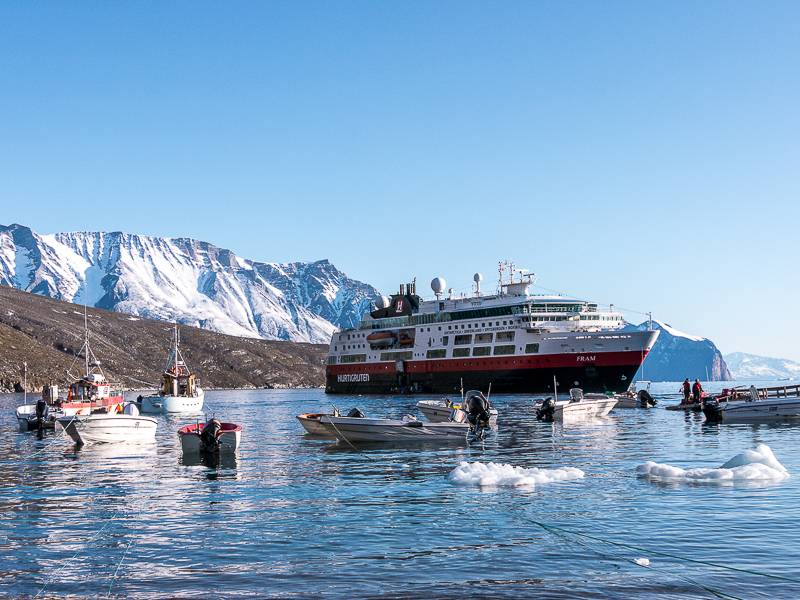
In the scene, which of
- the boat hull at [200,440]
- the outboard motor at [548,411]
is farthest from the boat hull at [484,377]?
the boat hull at [200,440]

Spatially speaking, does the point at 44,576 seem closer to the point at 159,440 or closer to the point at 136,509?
the point at 136,509

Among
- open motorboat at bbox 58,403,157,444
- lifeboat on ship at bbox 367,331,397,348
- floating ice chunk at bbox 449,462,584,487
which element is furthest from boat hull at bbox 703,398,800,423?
lifeboat on ship at bbox 367,331,397,348

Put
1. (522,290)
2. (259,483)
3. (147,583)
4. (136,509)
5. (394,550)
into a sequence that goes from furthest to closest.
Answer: (522,290)
(259,483)
(136,509)
(394,550)
(147,583)

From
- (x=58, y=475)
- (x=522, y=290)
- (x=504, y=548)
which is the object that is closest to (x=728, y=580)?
(x=504, y=548)

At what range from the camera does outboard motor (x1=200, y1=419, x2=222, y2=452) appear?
38.9 m

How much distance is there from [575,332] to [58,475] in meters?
95.2

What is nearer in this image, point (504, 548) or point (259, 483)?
point (504, 548)

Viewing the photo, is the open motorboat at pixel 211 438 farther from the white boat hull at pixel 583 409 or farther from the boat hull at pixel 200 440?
the white boat hull at pixel 583 409

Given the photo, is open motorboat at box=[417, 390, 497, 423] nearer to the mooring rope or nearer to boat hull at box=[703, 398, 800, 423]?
boat hull at box=[703, 398, 800, 423]

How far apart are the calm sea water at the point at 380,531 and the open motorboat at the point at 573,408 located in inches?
1077

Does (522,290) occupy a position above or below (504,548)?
above

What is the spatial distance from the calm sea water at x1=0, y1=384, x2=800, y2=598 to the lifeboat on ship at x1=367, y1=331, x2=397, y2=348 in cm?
11315

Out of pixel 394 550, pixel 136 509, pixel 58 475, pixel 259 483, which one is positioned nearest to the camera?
pixel 394 550

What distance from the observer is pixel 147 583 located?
1581 centimetres
